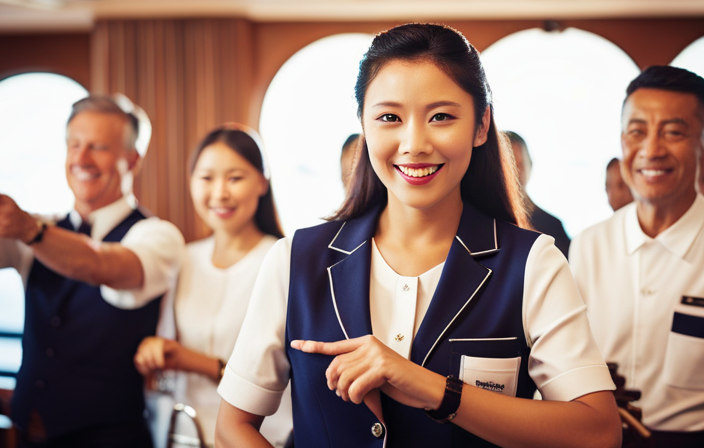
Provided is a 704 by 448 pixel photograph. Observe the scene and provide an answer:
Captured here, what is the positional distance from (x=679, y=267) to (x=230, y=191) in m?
1.59

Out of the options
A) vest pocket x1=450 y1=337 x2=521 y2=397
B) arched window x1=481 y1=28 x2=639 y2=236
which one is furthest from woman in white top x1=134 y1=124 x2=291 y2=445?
arched window x1=481 y1=28 x2=639 y2=236

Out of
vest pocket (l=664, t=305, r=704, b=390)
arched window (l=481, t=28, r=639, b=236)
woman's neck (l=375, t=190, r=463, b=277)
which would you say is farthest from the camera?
arched window (l=481, t=28, r=639, b=236)

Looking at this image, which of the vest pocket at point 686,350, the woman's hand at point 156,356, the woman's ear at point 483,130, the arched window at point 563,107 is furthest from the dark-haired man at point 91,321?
the arched window at point 563,107

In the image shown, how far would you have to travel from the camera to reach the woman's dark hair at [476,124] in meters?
1.16

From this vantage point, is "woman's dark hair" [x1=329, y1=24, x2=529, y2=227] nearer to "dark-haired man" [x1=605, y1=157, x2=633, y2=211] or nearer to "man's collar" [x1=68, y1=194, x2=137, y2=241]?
"dark-haired man" [x1=605, y1=157, x2=633, y2=211]

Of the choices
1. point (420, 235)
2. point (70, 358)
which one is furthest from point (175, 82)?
point (420, 235)

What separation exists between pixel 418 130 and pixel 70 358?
1564 millimetres

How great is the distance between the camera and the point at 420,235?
1.30 meters

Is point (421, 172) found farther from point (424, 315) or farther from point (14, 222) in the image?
point (14, 222)

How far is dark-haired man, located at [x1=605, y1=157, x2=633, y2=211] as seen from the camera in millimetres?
1751

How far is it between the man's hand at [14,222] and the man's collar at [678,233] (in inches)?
70.3

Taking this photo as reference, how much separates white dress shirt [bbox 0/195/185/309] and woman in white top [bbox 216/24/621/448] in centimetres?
90

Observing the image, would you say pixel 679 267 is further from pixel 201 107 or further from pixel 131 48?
pixel 131 48

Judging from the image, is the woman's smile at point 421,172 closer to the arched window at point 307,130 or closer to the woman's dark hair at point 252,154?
the woman's dark hair at point 252,154
